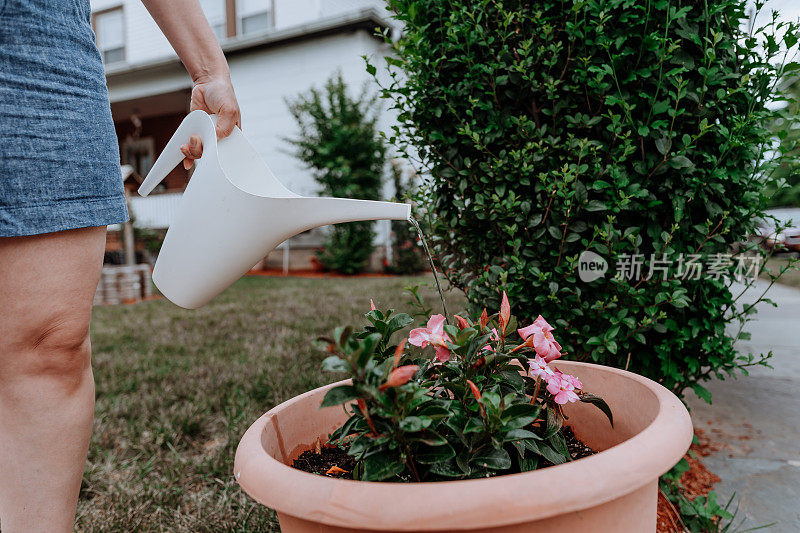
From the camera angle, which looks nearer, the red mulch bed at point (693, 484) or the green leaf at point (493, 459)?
the green leaf at point (493, 459)

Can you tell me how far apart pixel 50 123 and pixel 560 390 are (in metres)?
0.98

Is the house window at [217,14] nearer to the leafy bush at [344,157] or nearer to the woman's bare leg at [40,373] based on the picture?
the leafy bush at [344,157]

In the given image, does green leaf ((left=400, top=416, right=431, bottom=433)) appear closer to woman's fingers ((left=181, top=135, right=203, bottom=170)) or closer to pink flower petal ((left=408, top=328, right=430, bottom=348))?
pink flower petal ((left=408, top=328, right=430, bottom=348))

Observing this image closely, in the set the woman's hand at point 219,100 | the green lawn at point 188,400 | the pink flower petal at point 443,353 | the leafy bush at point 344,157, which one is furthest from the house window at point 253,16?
the pink flower petal at point 443,353

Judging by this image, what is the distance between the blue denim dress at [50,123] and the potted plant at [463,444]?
0.52m

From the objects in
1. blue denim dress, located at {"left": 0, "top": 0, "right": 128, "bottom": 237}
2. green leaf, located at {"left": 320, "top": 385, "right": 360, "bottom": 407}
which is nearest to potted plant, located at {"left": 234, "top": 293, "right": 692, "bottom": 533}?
green leaf, located at {"left": 320, "top": 385, "right": 360, "bottom": 407}

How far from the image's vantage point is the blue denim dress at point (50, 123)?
87cm

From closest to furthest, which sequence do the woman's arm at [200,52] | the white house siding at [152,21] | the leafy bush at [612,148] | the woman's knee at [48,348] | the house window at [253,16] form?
the woman's knee at [48,348]
the woman's arm at [200,52]
the leafy bush at [612,148]
the white house siding at [152,21]
the house window at [253,16]

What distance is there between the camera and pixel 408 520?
562mm

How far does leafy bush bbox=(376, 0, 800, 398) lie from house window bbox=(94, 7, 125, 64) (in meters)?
12.8

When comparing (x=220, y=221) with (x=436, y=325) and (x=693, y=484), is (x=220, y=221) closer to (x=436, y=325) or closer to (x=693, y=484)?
(x=436, y=325)

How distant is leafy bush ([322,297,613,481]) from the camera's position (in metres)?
0.66

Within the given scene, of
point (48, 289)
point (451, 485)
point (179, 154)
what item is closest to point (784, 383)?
point (451, 485)

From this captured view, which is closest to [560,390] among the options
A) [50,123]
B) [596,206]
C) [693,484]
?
[596,206]
